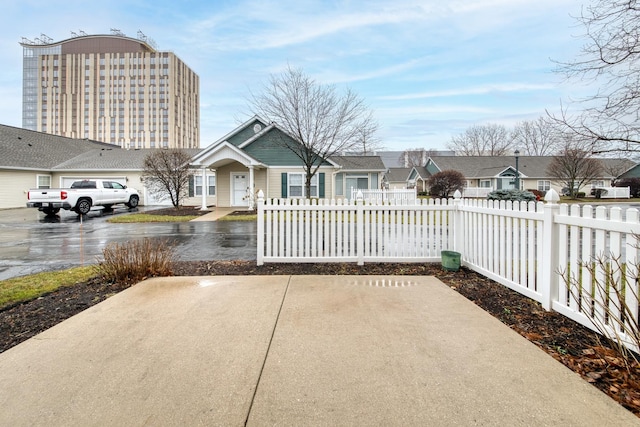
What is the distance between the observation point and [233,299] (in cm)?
439

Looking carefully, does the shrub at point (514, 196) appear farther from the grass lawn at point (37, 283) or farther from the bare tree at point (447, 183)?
the grass lawn at point (37, 283)

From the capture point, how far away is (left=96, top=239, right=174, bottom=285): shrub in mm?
5316

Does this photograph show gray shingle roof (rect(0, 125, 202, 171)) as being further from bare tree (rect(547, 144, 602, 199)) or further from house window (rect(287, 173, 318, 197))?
bare tree (rect(547, 144, 602, 199))

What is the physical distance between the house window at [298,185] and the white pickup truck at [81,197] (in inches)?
420

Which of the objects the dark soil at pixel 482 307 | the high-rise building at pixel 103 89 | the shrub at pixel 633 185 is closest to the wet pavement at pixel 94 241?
the dark soil at pixel 482 307

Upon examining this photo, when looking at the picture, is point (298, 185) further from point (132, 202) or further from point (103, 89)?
point (103, 89)

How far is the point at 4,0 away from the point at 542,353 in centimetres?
1848

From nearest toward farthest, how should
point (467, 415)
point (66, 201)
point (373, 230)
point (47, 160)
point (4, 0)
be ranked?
point (467, 415) < point (373, 230) < point (4, 0) < point (66, 201) < point (47, 160)

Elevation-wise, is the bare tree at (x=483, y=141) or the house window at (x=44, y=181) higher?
the bare tree at (x=483, y=141)

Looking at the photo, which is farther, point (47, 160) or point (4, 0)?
point (47, 160)

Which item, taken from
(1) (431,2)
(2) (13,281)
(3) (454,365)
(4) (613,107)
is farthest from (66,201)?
(4) (613,107)

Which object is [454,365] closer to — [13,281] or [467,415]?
[467,415]

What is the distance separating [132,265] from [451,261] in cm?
545

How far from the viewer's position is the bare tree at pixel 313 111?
1614cm
